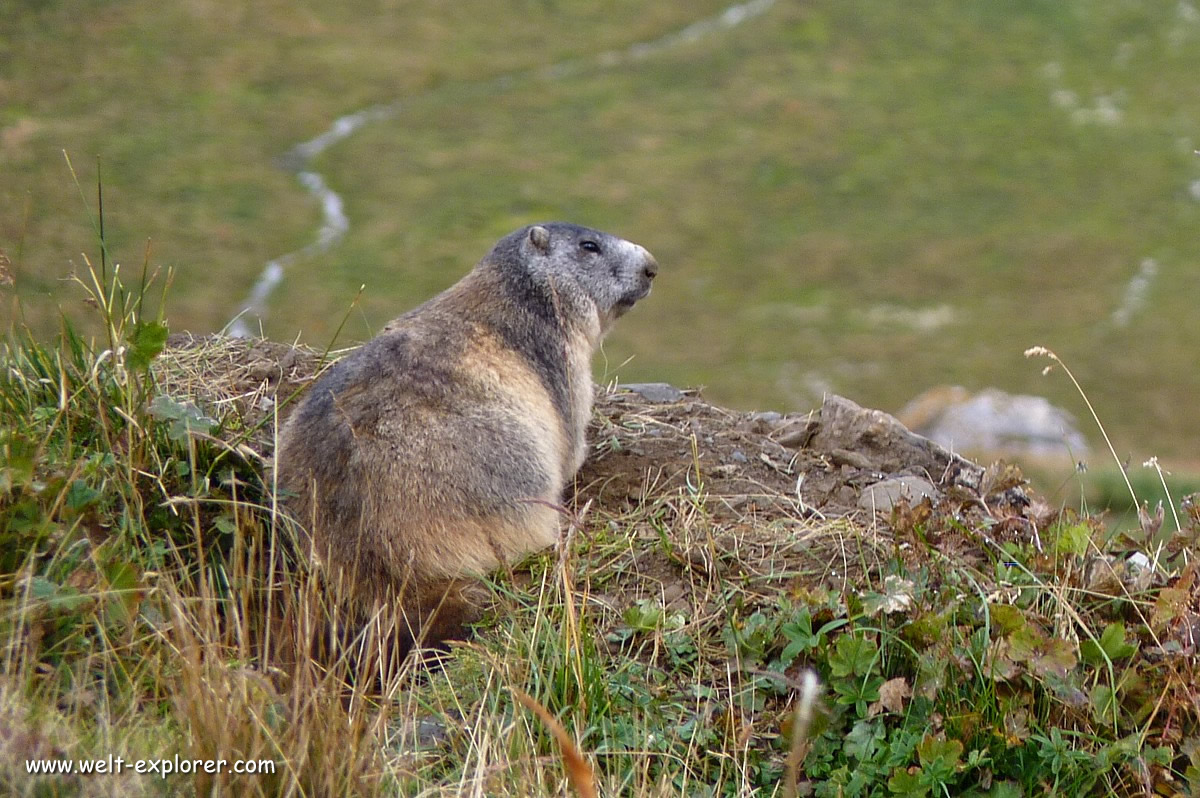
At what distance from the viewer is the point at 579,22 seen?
193 feet

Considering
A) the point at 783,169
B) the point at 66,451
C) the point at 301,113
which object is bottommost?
the point at 783,169

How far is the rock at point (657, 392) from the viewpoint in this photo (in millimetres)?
8172

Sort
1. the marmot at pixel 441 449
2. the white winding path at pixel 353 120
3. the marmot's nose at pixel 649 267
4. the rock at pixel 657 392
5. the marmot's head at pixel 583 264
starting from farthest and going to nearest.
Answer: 1. the white winding path at pixel 353 120
2. the rock at pixel 657 392
3. the marmot's nose at pixel 649 267
4. the marmot's head at pixel 583 264
5. the marmot at pixel 441 449

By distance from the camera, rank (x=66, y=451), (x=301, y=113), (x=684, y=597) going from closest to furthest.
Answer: (x=66, y=451) < (x=684, y=597) < (x=301, y=113)

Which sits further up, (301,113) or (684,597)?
(684,597)

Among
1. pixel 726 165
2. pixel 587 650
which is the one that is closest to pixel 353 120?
pixel 726 165

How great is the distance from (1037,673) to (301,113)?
48341 millimetres

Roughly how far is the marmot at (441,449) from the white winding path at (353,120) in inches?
1139

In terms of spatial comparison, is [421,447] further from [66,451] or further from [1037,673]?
[1037,673]

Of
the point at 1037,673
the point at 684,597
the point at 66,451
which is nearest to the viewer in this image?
the point at 1037,673

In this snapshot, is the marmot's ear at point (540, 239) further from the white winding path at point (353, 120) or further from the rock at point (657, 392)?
the white winding path at point (353, 120)

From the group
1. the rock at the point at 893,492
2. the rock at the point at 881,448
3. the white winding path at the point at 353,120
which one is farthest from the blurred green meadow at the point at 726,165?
the rock at the point at 893,492

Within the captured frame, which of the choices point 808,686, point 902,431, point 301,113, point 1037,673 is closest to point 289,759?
point 808,686

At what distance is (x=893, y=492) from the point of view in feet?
21.5
